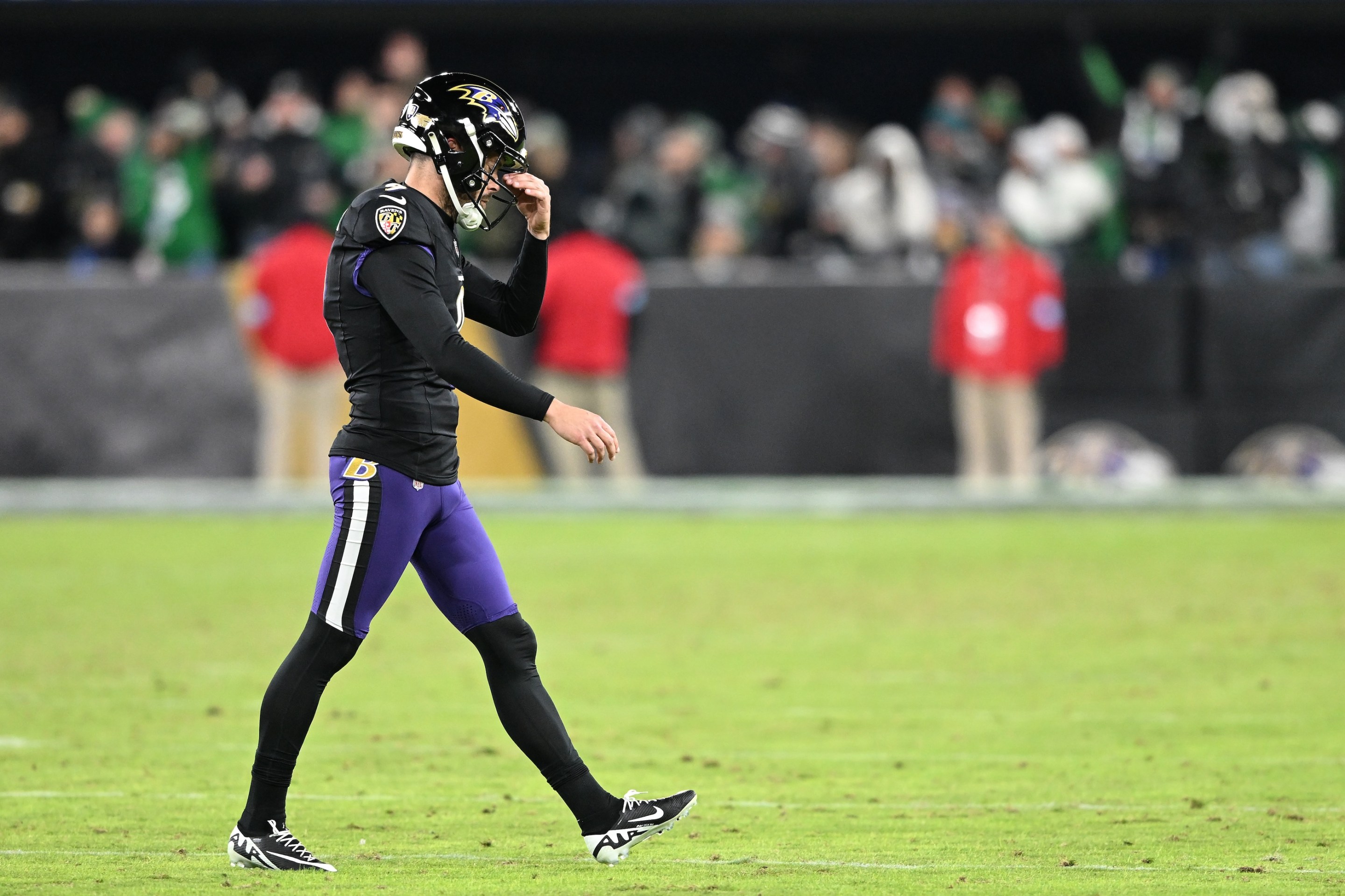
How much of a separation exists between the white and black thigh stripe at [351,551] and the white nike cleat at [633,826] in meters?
0.91

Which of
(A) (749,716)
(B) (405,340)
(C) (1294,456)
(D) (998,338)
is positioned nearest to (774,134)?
(D) (998,338)

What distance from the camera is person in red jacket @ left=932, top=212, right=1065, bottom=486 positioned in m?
16.8

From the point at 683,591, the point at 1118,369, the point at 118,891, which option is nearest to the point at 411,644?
the point at 683,591

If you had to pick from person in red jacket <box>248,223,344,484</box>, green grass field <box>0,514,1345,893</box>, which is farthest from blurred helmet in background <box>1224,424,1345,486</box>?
person in red jacket <box>248,223,344,484</box>

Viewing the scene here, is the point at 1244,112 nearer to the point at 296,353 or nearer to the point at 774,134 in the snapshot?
the point at 774,134

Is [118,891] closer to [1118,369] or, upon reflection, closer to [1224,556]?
[1224,556]

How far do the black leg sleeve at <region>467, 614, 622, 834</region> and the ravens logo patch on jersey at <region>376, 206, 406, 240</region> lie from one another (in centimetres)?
110

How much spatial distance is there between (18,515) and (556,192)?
16.7ft

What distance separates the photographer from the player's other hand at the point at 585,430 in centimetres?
543

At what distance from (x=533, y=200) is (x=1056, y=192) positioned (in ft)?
40.2

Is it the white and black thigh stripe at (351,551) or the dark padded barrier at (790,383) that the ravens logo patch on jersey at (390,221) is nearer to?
the white and black thigh stripe at (351,551)

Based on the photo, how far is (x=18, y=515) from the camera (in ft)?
55.4

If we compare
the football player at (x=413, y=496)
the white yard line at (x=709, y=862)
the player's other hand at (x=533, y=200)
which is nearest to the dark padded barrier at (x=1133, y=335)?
the player's other hand at (x=533, y=200)

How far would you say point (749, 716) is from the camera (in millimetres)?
8602
